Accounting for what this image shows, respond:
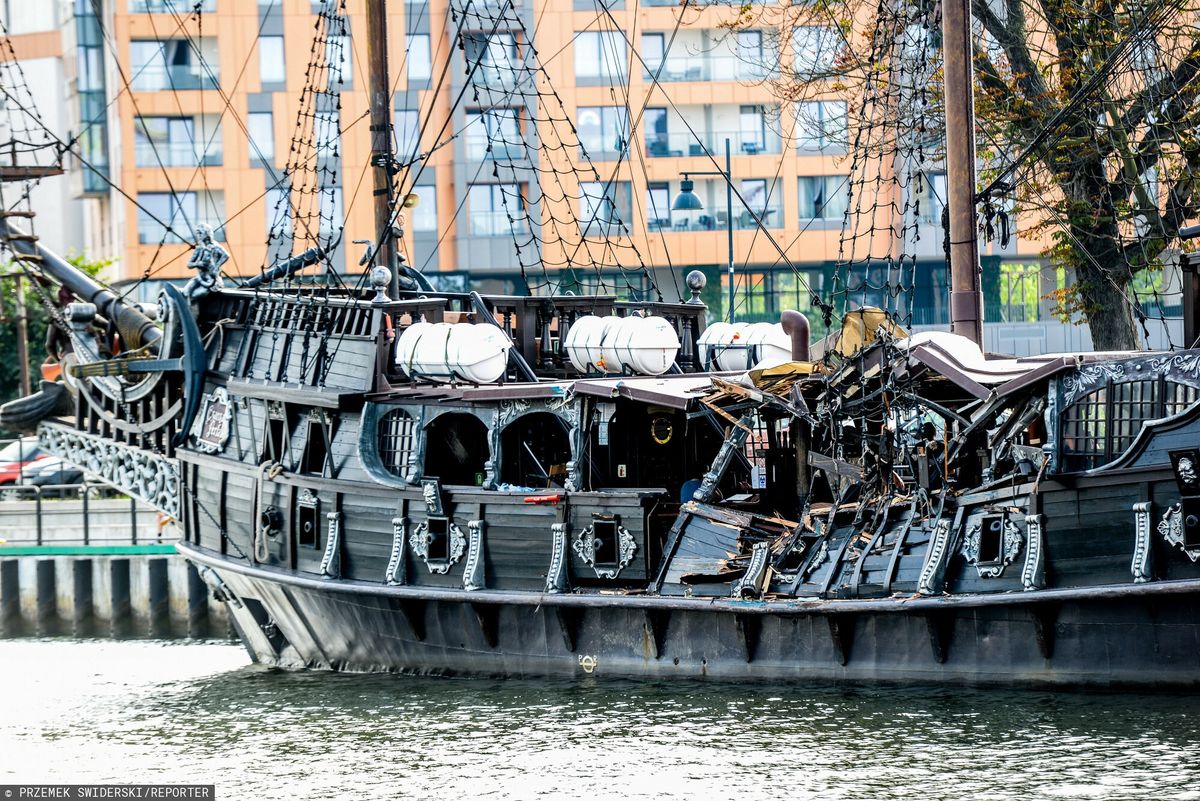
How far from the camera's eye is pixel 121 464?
79.7 ft

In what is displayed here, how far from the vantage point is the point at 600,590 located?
18.5 meters

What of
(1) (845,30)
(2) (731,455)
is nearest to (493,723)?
(2) (731,455)

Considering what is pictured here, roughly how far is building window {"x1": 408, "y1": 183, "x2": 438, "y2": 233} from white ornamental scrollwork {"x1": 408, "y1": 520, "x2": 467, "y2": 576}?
27.8m

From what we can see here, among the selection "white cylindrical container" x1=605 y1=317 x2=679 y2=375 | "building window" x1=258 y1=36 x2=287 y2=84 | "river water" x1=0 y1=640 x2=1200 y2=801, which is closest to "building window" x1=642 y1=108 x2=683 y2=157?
"building window" x1=258 y1=36 x2=287 y2=84

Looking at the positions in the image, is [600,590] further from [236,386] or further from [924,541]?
[236,386]

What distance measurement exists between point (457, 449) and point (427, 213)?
88.8 feet

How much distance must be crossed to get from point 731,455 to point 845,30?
9.64 m

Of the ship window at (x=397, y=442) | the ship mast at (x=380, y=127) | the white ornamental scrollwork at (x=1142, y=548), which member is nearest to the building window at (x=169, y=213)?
the ship mast at (x=380, y=127)

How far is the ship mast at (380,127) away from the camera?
23.1 meters

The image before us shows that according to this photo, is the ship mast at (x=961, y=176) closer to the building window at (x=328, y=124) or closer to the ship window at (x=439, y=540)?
the ship window at (x=439, y=540)

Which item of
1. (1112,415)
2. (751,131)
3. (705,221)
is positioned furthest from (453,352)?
(751,131)

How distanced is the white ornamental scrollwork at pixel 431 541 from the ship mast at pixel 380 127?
14.4ft

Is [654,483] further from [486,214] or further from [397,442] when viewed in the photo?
[486,214]

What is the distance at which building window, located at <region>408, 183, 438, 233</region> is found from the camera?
1842 inches
